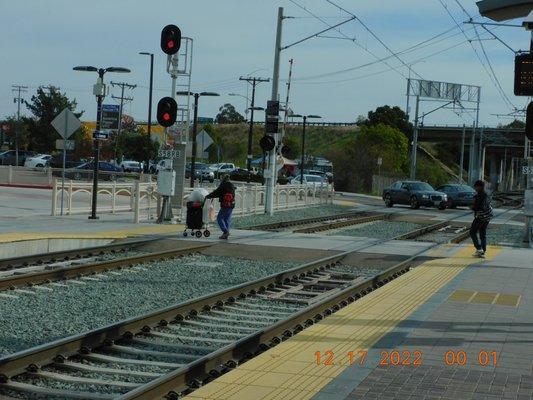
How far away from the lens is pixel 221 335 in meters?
10.9

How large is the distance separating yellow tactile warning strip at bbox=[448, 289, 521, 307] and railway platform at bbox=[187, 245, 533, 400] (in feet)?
0.06

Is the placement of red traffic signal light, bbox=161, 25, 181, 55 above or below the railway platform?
above

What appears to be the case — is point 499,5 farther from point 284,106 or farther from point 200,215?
point 284,106

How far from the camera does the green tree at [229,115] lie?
631ft

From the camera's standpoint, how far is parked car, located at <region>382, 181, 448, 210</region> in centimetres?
5100

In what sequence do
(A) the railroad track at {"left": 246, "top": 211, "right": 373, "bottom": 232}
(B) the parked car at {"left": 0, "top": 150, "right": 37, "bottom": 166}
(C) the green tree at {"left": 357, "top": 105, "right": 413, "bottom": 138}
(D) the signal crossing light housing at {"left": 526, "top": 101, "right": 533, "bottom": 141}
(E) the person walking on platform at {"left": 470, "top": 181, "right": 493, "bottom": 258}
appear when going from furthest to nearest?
(C) the green tree at {"left": 357, "top": 105, "right": 413, "bottom": 138} → (B) the parked car at {"left": 0, "top": 150, "right": 37, "bottom": 166} → (A) the railroad track at {"left": 246, "top": 211, "right": 373, "bottom": 232} → (E) the person walking on platform at {"left": 470, "top": 181, "right": 493, "bottom": 258} → (D) the signal crossing light housing at {"left": 526, "top": 101, "right": 533, "bottom": 141}

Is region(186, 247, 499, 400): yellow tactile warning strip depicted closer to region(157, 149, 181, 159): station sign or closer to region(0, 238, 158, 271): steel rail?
region(0, 238, 158, 271): steel rail

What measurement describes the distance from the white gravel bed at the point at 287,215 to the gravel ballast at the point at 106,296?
1106 cm

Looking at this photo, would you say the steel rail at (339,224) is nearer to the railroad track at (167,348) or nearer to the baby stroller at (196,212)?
the baby stroller at (196,212)

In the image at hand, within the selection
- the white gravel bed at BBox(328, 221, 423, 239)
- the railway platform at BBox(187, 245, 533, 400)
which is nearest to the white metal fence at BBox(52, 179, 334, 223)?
the white gravel bed at BBox(328, 221, 423, 239)

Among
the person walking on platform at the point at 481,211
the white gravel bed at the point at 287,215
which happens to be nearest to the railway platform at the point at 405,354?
the person walking on platform at the point at 481,211

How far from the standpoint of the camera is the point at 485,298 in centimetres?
1381

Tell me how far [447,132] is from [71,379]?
125283 millimetres
